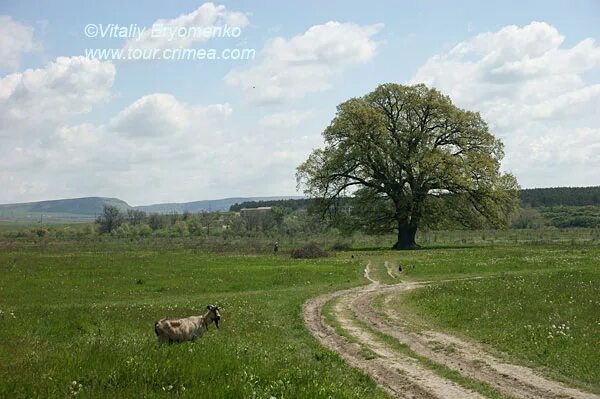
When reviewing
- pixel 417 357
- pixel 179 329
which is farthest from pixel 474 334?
pixel 179 329

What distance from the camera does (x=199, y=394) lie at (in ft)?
28.7

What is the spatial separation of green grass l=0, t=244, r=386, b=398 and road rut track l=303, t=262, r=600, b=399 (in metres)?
0.73

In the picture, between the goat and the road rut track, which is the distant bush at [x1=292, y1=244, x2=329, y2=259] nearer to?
the road rut track

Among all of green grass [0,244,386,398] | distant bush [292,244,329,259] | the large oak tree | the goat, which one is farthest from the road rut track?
the large oak tree

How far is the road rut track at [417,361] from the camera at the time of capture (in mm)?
11930

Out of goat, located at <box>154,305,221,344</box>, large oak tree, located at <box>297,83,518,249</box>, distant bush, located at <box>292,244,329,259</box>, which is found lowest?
distant bush, located at <box>292,244,329,259</box>

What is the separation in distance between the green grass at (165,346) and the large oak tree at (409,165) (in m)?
23.0

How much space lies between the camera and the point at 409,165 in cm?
6531

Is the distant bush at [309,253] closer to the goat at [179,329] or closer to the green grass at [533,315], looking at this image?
the green grass at [533,315]

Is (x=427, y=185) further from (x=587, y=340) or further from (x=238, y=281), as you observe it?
(x=587, y=340)

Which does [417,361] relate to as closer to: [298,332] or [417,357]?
[417,357]

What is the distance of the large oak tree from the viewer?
6412 centimetres

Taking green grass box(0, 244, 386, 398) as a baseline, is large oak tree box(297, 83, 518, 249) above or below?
above

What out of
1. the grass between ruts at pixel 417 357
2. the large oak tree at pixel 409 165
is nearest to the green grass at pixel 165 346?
the grass between ruts at pixel 417 357
